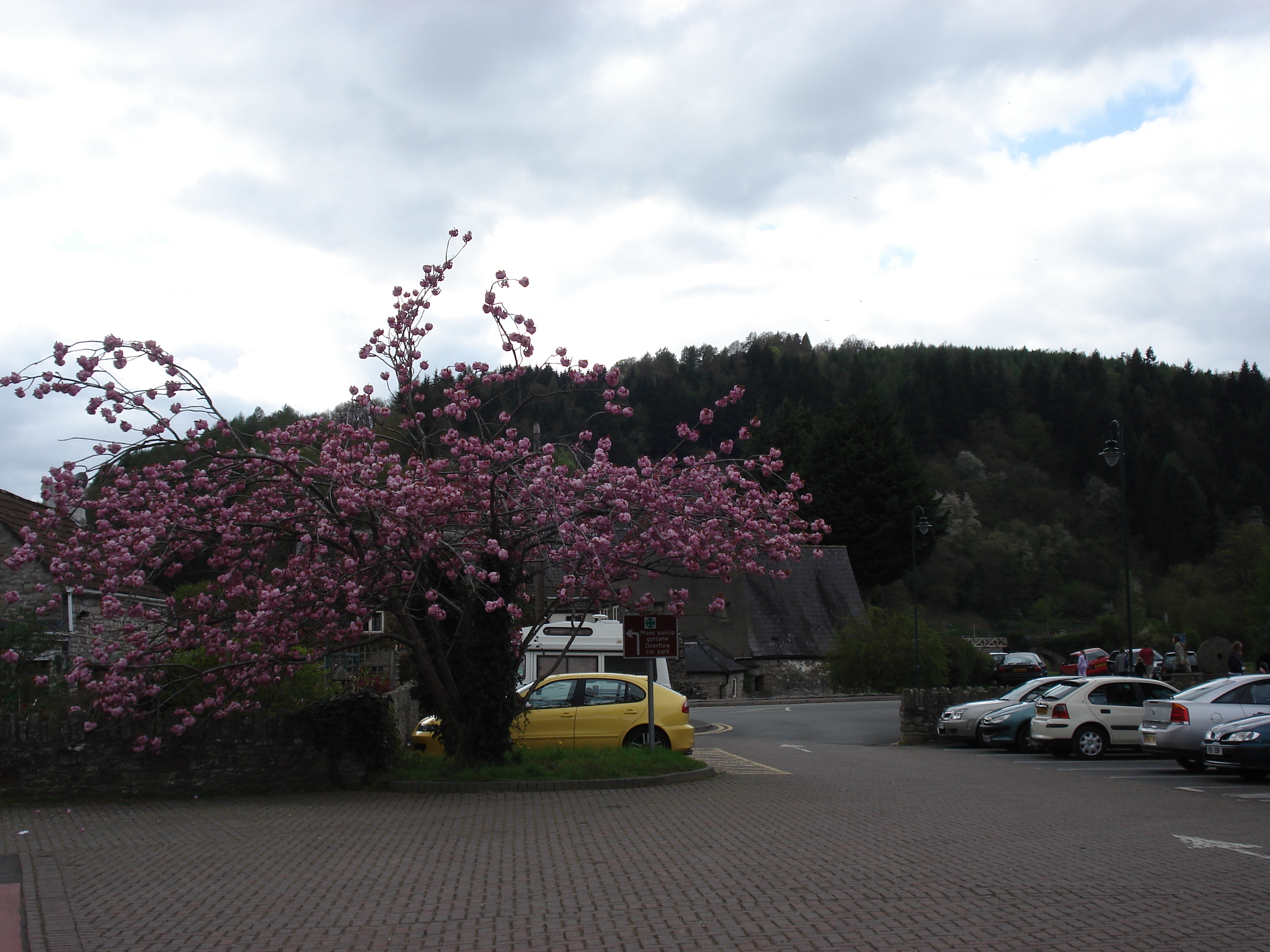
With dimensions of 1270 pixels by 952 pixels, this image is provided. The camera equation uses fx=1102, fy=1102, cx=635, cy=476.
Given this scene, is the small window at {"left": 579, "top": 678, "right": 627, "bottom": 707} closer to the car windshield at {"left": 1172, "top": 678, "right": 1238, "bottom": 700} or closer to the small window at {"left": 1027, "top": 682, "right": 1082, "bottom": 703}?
the small window at {"left": 1027, "top": 682, "right": 1082, "bottom": 703}

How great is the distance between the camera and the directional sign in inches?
643

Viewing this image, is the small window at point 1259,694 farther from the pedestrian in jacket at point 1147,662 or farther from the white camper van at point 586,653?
the white camper van at point 586,653

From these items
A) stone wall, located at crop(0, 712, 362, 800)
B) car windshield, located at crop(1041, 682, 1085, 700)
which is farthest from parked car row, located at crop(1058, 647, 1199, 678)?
stone wall, located at crop(0, 712, 362, 800)

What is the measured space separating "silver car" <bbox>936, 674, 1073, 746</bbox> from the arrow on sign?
1232cm

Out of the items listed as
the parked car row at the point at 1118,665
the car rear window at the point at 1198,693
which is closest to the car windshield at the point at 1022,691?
the parked car row at the point at 1118,665

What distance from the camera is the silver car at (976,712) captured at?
73.8ft

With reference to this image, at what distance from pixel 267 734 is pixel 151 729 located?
140cm

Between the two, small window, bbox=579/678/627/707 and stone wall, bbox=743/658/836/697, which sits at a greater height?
small window, bbox=579/678/627/707

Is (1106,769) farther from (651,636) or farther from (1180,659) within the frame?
(1180,659)

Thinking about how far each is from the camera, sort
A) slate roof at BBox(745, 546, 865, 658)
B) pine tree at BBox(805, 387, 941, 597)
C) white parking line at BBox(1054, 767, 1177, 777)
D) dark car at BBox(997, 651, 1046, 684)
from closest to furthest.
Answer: white parking line at BBox(1054, 767, 1177, 777) → dark car at BBox(997, 651, 1046, 684) → slate roof at BBox(745, 546, 865, 658) → pine tree at BBox(805, 387, 941, 597)

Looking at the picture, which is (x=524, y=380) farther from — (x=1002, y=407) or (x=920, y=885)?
(x=1002, y=407)

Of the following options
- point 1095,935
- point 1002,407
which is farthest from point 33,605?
point 1002,407

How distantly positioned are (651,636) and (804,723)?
46.9 ft

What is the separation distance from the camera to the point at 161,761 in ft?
46.2
